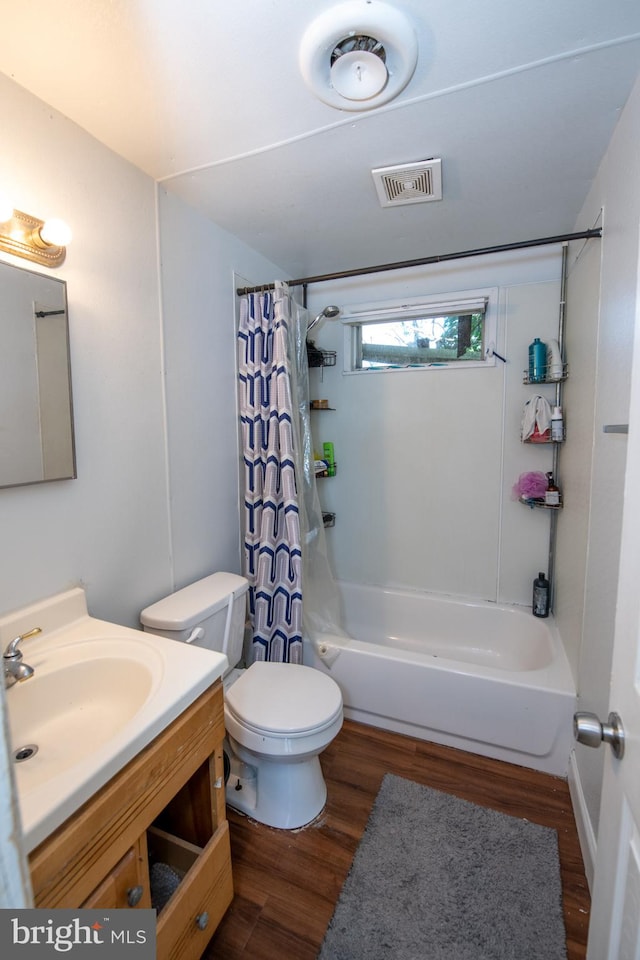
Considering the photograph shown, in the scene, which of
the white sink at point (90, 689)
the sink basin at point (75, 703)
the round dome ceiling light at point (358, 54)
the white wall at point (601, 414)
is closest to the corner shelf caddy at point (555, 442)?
the white wall at point (601, 414)

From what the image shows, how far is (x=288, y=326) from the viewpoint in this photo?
1950 millimetres

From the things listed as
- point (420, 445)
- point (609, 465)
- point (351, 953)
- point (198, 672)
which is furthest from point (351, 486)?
point (351, 953)

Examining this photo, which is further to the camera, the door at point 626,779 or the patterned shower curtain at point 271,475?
the patterned shower curtain at point 271,475

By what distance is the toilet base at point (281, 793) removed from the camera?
4.82ft

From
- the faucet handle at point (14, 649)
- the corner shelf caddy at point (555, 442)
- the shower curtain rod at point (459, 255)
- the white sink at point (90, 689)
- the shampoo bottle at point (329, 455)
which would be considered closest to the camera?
the white sink at point (90, 689)

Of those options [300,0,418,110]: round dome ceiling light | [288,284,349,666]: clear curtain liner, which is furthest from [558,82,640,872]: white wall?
[288,284,349,666]: clear curtain liner

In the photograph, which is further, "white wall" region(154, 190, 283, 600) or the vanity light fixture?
"white wall" region(154, 190, 283, 600)

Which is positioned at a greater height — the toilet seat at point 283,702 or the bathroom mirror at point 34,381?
the bathroom mirror at point 34,381

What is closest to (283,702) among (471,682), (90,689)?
(90,689)

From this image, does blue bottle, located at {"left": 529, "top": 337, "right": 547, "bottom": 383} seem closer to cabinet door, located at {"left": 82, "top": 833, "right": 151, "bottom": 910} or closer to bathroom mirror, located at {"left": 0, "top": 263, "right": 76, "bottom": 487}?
bathroom mirror, located at {"left": 0, "top": 263, "right": 76, "bottom": 487}

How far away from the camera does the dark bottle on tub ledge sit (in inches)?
86.0

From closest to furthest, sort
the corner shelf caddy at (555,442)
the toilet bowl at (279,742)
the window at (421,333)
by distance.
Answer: the toilet bowl at (279,742), the corner shelf caddy at (555,442), the window at (421,333)

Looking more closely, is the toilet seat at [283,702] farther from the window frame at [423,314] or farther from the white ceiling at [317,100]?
the white ceiling at [317,100]
